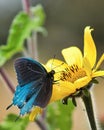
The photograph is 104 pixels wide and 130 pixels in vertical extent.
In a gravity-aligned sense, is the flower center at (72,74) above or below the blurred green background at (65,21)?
above

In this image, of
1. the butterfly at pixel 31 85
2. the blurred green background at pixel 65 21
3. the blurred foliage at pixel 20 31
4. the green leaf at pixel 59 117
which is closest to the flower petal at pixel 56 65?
the butterfly at pixel 31 85

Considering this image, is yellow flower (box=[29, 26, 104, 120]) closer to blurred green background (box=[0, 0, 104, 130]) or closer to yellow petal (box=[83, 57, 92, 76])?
yellow petal (box=[83, 57, 92, 76])

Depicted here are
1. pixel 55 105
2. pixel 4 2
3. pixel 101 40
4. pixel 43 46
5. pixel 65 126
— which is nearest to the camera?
pixel 65 126

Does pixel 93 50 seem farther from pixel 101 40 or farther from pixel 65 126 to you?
pixel 101 40

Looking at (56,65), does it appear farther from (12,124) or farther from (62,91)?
(12,124)

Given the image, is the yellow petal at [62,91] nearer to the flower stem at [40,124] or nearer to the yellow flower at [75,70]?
the yellow flower at [75,70]

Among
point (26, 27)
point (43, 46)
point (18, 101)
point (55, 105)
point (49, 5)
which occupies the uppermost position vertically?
point (18, 101)

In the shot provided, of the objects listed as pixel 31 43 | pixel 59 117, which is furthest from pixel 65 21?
pixel 59 117

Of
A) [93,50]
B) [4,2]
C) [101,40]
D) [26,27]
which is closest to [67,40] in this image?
[101,40]
